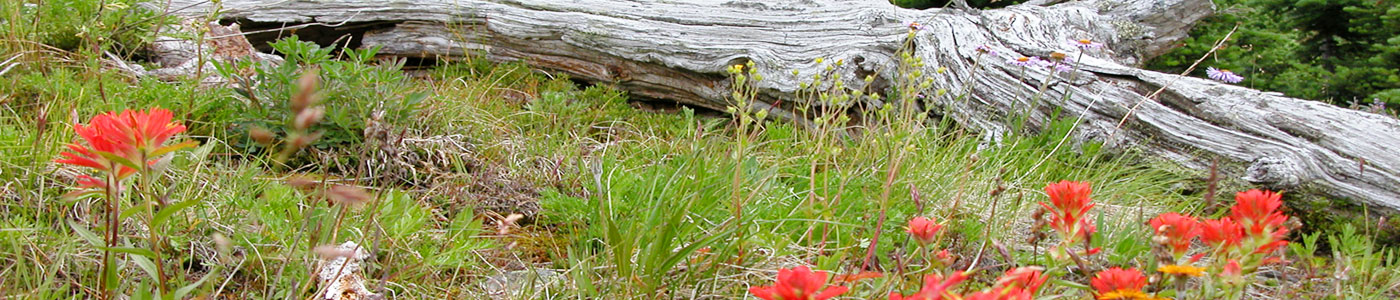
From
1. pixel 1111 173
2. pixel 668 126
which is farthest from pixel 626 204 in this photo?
pixel 1111 173

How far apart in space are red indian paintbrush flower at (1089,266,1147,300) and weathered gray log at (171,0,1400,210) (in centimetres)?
241

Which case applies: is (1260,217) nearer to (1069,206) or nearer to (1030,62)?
(1069,206)

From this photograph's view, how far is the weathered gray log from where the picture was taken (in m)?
3.43

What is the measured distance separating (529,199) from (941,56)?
86.1 inches

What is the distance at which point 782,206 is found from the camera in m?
2.79

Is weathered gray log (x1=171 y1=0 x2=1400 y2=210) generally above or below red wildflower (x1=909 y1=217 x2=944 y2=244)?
below

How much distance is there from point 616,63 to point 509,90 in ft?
1.90

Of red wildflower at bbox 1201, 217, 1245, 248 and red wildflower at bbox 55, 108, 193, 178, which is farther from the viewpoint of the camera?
red wildflower at bbox 1201, 217, 1245, 248

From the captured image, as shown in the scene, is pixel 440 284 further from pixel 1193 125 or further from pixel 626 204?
pixel 1193 125

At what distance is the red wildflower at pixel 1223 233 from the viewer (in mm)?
1378

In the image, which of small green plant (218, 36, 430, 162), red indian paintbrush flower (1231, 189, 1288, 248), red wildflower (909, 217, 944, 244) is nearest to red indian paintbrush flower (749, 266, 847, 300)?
red wildflower (909, 217, 944, 244)

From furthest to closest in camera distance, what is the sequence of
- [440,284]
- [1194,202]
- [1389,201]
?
[1194,202] → [1389,201] → [440,284]

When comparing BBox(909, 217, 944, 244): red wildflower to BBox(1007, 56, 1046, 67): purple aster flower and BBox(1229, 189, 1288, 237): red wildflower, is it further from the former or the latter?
BBox(1007, 56, 1046, 67): purple aster flower

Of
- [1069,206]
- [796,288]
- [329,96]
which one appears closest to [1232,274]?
[1069,206]
